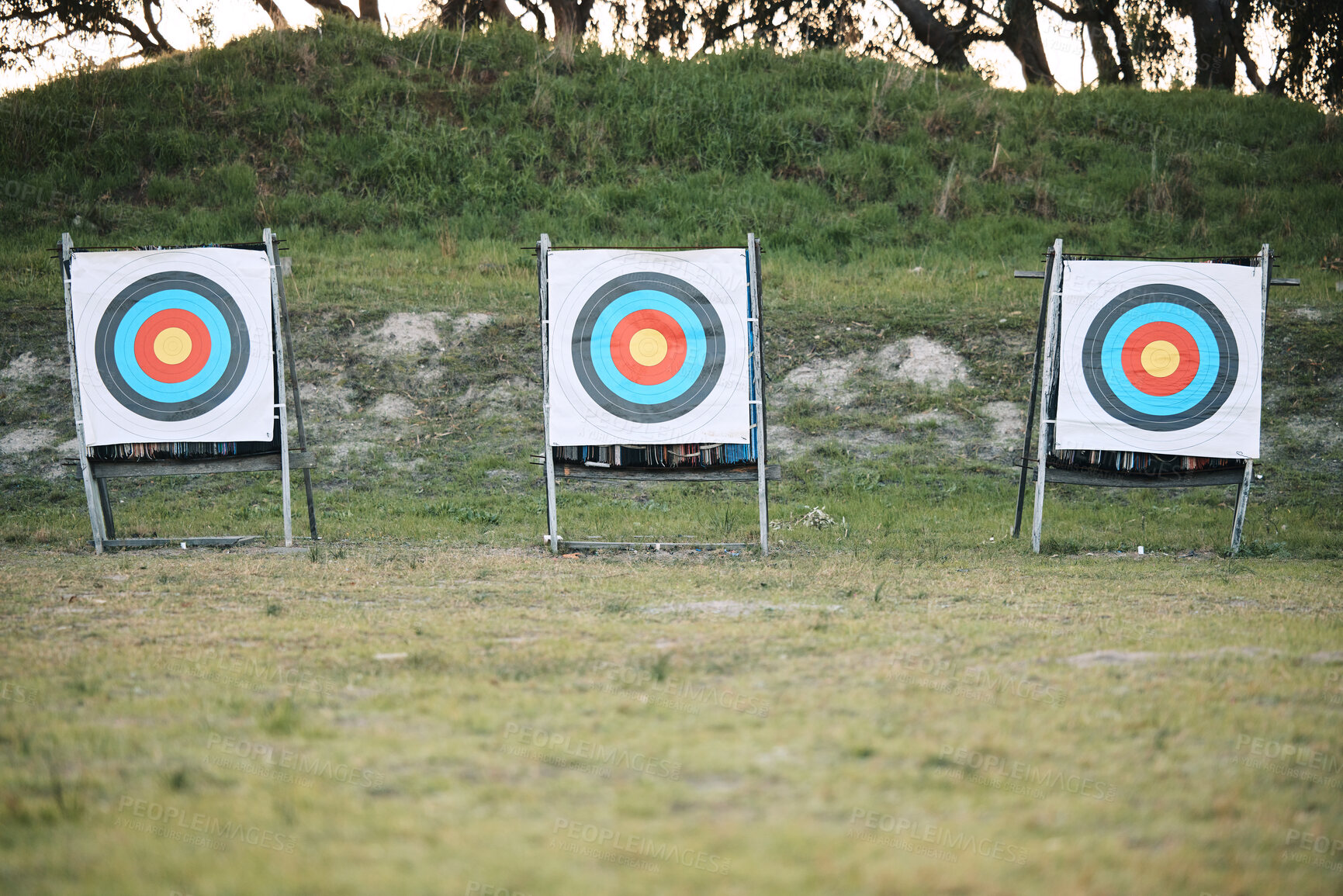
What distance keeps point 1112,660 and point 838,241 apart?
499 inches

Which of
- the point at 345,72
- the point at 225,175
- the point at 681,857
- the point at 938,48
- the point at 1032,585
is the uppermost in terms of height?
the point at 938,48

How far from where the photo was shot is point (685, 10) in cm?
2525

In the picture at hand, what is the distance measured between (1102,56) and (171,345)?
23.6 meters

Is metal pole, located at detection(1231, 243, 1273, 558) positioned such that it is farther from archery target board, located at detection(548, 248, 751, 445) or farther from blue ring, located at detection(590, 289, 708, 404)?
blue ring, located at detection(590, 289, 708, 404)

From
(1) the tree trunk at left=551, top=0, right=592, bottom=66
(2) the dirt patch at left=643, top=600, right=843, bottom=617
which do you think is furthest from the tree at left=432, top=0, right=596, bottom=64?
(2) the dirt patch at left=643, top=600, right=843, bottom=617

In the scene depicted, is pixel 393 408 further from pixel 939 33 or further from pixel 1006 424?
pixel 939 33

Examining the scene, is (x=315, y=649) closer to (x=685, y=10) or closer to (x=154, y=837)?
(x=154, y=837)

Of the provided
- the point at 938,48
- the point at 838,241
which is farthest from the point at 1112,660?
the point at 938,48

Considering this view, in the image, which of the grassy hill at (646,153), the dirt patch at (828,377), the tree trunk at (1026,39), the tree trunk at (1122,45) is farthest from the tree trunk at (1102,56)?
the dirt patch at (828,377)

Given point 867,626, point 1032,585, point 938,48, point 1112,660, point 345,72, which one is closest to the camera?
point 1112,660

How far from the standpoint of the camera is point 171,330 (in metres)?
9.37

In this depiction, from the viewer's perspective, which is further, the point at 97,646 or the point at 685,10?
the point at 685,10

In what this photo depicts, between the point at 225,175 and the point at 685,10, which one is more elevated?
the point at 685,10

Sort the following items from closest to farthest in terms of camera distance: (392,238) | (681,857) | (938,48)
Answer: (681,857) → (392,238) → (938,48)
